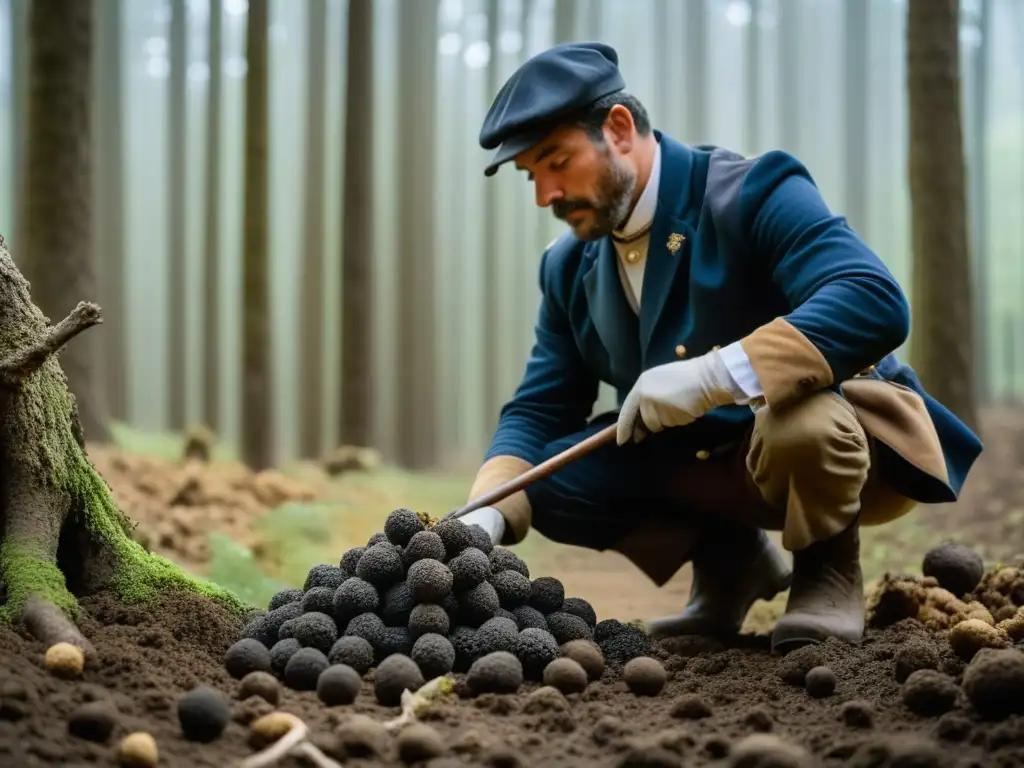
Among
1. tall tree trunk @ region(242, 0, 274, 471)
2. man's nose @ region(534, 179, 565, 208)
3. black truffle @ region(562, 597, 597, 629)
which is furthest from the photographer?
tall tree trunk @ region(242, 0, 274, 471)

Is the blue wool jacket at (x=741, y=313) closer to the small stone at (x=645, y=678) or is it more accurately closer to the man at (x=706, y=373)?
the man at (x=706, y=373)

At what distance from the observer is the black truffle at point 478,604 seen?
8.19ft

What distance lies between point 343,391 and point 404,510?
17.1 ft

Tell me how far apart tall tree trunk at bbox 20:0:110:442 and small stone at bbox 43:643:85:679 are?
3.75 metres

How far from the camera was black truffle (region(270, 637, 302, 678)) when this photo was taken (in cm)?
235

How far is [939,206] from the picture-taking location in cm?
542

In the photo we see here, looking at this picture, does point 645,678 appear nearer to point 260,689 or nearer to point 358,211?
point 260,689

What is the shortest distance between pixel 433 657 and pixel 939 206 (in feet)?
13.6

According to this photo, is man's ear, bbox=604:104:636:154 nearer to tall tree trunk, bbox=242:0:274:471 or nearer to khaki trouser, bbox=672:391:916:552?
khaki trouser, bbox=672:391:916:552

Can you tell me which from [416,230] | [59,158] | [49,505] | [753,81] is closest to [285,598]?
[49,505]

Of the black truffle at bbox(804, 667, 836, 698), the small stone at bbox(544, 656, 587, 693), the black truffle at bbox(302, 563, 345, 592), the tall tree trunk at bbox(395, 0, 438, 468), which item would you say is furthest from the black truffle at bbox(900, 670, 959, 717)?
the tall tree trunk at bbox(395, 0, 438, 468)

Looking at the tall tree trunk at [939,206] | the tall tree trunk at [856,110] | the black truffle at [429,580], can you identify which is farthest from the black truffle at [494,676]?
the tall tree trunk at [856,110]

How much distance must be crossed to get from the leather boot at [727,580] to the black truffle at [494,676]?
1037mm

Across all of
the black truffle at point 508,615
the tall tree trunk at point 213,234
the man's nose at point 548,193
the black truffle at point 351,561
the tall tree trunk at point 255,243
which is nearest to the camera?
the black truffle at point 508,615
